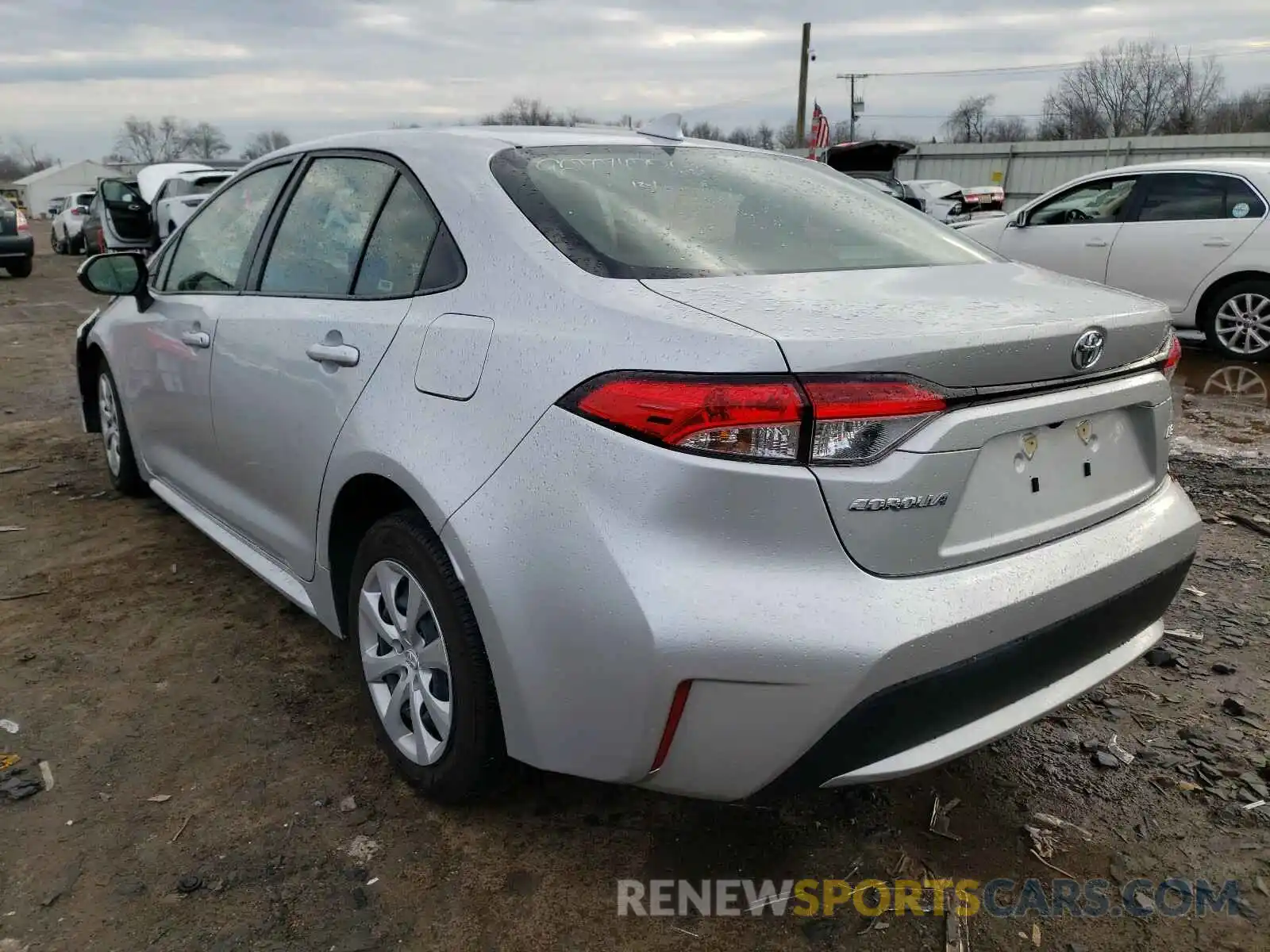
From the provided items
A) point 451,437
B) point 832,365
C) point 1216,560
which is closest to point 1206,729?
point 1216,560

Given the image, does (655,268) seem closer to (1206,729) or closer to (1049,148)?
(1206,729)

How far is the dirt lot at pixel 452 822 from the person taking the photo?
78.1 inches

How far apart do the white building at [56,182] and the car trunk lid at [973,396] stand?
8102 cm

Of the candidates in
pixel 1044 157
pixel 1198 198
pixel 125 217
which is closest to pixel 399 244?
pixel 1198 198

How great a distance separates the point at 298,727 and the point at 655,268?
66.2 inches

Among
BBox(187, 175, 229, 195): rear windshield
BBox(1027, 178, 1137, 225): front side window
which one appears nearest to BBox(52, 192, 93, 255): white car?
BBox(187, 175, 229, 195): rear windshield

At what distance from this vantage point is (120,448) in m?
4.51

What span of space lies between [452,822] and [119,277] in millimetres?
2703

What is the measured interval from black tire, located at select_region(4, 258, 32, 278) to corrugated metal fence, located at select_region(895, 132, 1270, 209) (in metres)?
21.3

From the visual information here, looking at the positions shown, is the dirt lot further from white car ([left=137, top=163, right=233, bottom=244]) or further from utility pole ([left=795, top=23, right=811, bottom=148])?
utility pole ([left=795, top=23, right=811, bottom=148])

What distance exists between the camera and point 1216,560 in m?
3.82

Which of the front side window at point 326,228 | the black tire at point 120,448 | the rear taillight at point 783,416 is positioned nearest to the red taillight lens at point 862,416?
the rear taillight at point 783,416

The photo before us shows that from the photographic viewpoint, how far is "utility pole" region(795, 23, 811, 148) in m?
32.0

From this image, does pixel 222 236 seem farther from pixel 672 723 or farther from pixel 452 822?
pixel 672 723
